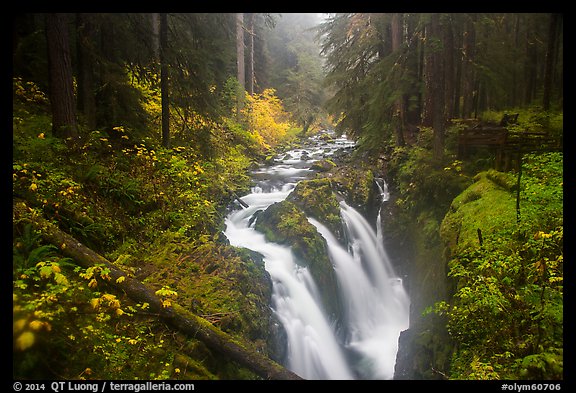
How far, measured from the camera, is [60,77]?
271 inches

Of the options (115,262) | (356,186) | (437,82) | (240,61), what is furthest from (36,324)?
(240,61)

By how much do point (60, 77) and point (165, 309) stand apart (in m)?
5.44

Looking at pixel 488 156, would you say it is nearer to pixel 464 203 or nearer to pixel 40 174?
pixel 464 203

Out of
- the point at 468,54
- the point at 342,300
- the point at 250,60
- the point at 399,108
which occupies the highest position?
the point at 250,60

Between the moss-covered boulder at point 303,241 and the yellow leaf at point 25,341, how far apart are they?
20.7ft

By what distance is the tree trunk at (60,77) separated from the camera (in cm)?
673

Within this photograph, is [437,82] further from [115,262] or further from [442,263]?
[115,262]

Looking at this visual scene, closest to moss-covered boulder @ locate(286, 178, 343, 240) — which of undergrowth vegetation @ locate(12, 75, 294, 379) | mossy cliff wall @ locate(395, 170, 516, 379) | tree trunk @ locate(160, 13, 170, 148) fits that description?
mossy cliff wall @ locate(395, 170, 516, 379)

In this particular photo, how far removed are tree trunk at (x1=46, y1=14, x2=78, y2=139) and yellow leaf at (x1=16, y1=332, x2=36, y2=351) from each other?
4707 millimetres

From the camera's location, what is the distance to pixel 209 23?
41.8 feet

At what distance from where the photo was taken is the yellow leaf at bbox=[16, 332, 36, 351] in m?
3.26

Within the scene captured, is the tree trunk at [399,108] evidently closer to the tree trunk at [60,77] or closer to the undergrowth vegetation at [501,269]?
the undergrowth vegetation at [501,269]

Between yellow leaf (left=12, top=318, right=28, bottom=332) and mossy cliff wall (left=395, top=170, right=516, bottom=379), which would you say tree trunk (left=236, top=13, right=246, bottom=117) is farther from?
yellow leaf (left=12, top=318, right=28, bottom=332)
